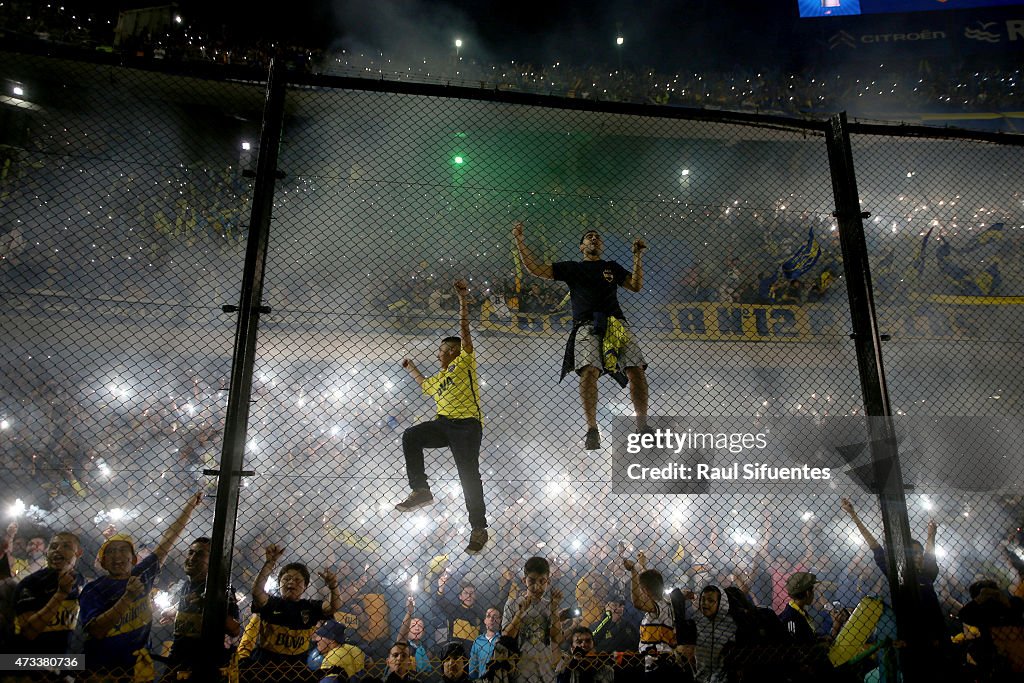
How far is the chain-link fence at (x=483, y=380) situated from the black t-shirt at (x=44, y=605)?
0.02 m

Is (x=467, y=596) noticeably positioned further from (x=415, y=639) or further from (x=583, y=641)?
(x=583, y=641)

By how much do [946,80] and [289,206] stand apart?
45.0ft

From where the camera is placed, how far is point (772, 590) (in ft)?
21.3

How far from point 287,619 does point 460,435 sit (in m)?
1.68

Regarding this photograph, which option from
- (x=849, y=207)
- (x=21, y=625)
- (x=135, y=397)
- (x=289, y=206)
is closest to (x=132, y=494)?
(x=135, y=397)

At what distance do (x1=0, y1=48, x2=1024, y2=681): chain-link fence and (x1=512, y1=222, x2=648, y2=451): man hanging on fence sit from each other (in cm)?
3

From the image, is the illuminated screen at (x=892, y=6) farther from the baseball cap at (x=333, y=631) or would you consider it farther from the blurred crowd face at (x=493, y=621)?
the baseball cap at (x=333, y=631)

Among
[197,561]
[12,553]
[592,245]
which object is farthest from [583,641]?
[12,553]

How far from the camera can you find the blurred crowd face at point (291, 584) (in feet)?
12.0

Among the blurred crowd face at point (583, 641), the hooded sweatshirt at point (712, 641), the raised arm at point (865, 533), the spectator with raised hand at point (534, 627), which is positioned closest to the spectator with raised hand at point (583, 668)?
Answer: the blurred crowd face at point (583, 641)

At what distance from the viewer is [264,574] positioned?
340cm

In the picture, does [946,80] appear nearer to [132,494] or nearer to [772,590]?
[772,590]

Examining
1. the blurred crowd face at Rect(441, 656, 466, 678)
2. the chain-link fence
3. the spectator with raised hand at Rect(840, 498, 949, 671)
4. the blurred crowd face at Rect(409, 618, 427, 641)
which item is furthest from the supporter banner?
the blurred crowd face at Rect(441, 656, 466, 678)

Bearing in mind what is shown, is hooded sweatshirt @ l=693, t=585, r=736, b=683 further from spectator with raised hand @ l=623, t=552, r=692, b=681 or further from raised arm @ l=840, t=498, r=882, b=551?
raised arm @ l=840, t=498, r=882, b=551
